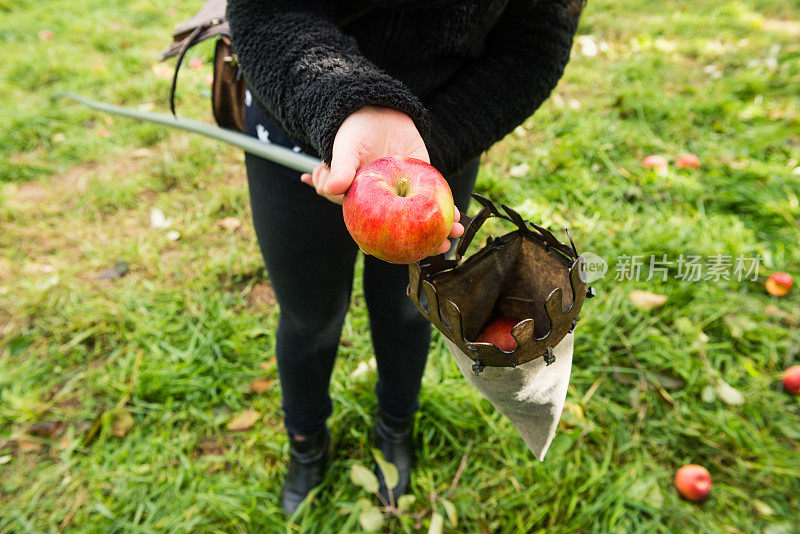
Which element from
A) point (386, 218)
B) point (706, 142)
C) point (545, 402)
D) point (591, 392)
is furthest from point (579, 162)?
point (386, 218)

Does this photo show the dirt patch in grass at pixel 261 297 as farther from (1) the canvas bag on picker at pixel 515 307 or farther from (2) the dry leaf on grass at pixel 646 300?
(2) the dry leaf on grass at pixel 646 300

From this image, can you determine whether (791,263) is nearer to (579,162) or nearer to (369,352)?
(579,162)

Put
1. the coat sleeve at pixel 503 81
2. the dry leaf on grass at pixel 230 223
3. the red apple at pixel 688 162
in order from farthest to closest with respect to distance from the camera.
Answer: the red apple at pixel 688 162
the dry leaf on grass at pixel 230 223
the coat sleeve at pixel 503 81

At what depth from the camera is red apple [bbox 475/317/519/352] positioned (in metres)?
1.10

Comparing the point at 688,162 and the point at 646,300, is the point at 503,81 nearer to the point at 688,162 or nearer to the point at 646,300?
the point at 646,300

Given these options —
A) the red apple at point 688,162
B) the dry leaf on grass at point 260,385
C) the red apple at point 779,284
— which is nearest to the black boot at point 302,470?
the dry leaf on grass at point 260,385

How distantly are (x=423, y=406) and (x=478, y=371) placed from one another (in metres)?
0.96

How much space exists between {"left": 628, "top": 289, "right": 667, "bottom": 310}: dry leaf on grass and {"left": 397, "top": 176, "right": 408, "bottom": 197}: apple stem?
1574 millimetres

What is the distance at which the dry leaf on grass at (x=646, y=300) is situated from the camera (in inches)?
79.6

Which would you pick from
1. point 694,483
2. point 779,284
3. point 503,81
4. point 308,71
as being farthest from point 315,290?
point 779,284

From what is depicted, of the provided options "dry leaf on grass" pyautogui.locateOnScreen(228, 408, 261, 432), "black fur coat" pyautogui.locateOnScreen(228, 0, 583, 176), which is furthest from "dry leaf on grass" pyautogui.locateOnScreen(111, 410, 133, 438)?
"black fur coat" pyautogui.locateOnScreen(228, 0, 583, 176)

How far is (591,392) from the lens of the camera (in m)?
1.80

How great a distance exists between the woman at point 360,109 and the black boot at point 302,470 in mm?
205

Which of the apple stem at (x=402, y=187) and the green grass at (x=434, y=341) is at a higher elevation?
the apple stem at (x=402, y=187)
